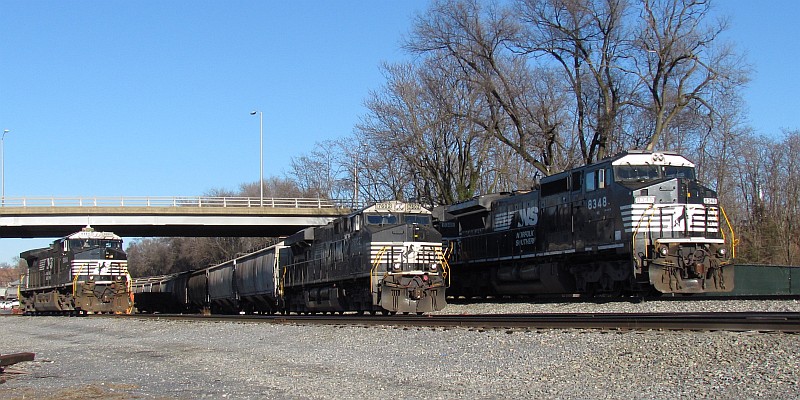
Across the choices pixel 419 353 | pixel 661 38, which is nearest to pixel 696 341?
pixel 419 353

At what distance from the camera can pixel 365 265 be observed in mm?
22984

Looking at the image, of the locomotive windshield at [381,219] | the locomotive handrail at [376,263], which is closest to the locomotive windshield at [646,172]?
the locomotive windshield at [381,219]

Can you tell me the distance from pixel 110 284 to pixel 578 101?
22439 mm

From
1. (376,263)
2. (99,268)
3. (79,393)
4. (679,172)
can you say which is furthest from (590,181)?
(99,268)

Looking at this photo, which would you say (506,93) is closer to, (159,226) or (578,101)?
(578,101)

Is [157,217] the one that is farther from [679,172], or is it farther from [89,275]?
[679,172]

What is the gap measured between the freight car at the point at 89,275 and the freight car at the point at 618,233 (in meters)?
17.8

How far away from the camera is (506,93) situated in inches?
1601

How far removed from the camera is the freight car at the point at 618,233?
2083 cm

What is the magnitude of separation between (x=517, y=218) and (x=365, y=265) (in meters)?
6.35

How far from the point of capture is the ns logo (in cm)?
2602

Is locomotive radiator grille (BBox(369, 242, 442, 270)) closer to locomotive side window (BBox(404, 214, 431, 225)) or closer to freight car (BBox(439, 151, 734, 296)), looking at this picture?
locomotive side window (BBox(404, 214, 431, 225))

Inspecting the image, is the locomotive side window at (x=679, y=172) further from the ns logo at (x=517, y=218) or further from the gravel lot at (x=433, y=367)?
the gravel lot at (x=433, y=367)

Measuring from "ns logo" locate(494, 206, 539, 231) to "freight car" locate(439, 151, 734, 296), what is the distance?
32mm
